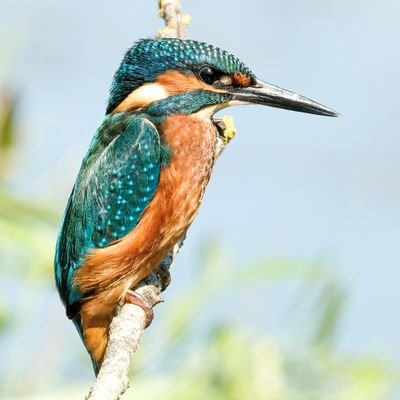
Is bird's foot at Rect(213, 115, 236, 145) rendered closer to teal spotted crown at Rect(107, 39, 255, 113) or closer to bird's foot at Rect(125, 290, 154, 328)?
teal spotted crown at Rect(107, 39, 255, 113)

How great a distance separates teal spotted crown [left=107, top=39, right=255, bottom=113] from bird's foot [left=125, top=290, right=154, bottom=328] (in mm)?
570

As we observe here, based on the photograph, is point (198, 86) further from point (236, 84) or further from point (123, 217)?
point (123, 217)

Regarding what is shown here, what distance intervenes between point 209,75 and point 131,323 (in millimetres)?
767

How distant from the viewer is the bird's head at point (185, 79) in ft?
11.0

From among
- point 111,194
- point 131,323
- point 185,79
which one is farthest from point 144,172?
point 131,323

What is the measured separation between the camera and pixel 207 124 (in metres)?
3.44

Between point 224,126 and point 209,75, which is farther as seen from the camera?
point 224,126

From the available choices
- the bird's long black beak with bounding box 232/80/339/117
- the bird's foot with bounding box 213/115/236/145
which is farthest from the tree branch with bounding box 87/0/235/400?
the bird's long black beak with bounding box 232/80/339/117

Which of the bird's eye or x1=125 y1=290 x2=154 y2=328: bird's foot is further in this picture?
the bird's eye

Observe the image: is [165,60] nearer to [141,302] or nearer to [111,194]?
[111,194]

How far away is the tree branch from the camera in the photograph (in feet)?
8.25

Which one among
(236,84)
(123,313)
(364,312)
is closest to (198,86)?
(236,84)

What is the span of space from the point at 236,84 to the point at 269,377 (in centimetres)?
→ 95

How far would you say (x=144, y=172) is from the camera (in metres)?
3.38
